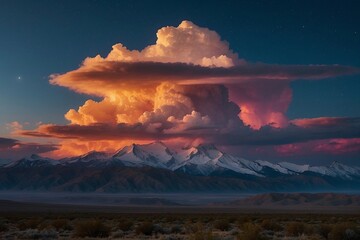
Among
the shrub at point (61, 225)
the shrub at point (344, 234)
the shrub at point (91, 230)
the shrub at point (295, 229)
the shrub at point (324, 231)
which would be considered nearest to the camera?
the shrub at point (344, 234)

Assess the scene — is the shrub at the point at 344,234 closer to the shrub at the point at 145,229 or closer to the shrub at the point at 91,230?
the shrub at the point at 145,229

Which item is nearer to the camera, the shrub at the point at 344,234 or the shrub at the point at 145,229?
the shrub at the point at 344,234

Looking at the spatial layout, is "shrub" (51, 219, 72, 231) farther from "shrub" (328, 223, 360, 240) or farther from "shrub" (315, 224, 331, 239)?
"shrub" (328, 223, 360, 240)

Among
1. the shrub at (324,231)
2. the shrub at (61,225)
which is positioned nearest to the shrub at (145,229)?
the shrub at (61,225)

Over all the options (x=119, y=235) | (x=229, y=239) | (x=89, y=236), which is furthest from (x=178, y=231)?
(x=229, y=239)

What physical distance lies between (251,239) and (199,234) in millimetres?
3404

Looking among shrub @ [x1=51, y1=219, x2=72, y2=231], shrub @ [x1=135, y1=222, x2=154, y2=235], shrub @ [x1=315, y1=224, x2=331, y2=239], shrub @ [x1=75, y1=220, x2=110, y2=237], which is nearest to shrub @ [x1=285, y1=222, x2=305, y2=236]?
shrub @ [x1=315, y1=224, x2=331, y2=239]

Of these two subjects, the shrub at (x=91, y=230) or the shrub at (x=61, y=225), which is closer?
the shrub at (x=91, y=230)

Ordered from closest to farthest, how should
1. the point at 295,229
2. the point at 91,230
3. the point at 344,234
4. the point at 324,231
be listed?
the point at 344,234 → the point at 91,230 → the point at 324,231 → the point at 295,229

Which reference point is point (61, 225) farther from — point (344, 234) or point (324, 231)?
point (344, 234)

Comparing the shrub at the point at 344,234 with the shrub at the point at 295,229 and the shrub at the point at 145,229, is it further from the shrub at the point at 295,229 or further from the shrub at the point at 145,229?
the shrub at the point at 145,229

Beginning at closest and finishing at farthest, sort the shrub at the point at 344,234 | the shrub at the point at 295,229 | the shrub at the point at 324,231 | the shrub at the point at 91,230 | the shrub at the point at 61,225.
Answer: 1. the shrub at the point at 344,234
2. the shrub at the point at 91,230
3. the shrub at the point at 324,231
4. the shrub at the point at 295,229
5. the shrub at the point at 61,225

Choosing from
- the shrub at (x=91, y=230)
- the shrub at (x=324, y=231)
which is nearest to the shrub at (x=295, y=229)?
the shrub at (x=324, y=231)

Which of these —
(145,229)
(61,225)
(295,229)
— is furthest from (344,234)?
(61,225)
